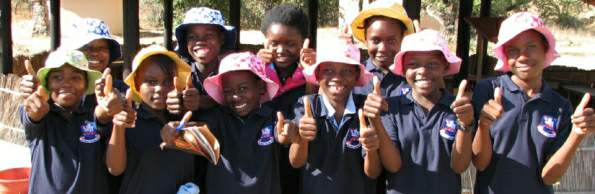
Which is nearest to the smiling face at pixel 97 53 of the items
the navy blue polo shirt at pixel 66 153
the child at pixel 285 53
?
the navy blue polo shirt at pixel 66 153

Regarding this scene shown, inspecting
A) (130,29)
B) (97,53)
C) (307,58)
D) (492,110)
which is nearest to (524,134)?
(492,110)

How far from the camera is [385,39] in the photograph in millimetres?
3086

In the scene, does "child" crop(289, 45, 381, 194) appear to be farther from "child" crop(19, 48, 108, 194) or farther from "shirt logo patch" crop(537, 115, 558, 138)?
"child" crop(19, 48, 108, 194)

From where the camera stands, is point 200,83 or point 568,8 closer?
point 200,83

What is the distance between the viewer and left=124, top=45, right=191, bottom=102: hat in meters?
2.82

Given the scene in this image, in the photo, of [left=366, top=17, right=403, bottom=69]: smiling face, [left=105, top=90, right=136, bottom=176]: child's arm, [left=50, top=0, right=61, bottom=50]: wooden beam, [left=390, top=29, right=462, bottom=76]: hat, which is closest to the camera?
[left=105, top=90, right=136, bottom=176]: child's arm

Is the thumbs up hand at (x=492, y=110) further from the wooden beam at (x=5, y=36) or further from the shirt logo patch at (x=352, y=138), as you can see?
the wooden beam at (x=5, y=36)

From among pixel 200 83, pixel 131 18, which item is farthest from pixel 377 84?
pixel 131 18

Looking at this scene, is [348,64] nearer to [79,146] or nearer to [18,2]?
[79,146]

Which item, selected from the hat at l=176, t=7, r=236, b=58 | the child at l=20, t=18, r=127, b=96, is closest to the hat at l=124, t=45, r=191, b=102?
the hat at l=176, t=7, r=236, b=58

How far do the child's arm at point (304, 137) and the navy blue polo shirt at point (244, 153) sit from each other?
0.18 m

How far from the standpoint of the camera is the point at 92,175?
9.11ft

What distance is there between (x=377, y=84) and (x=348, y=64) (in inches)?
11.0

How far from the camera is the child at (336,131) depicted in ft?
8.87
